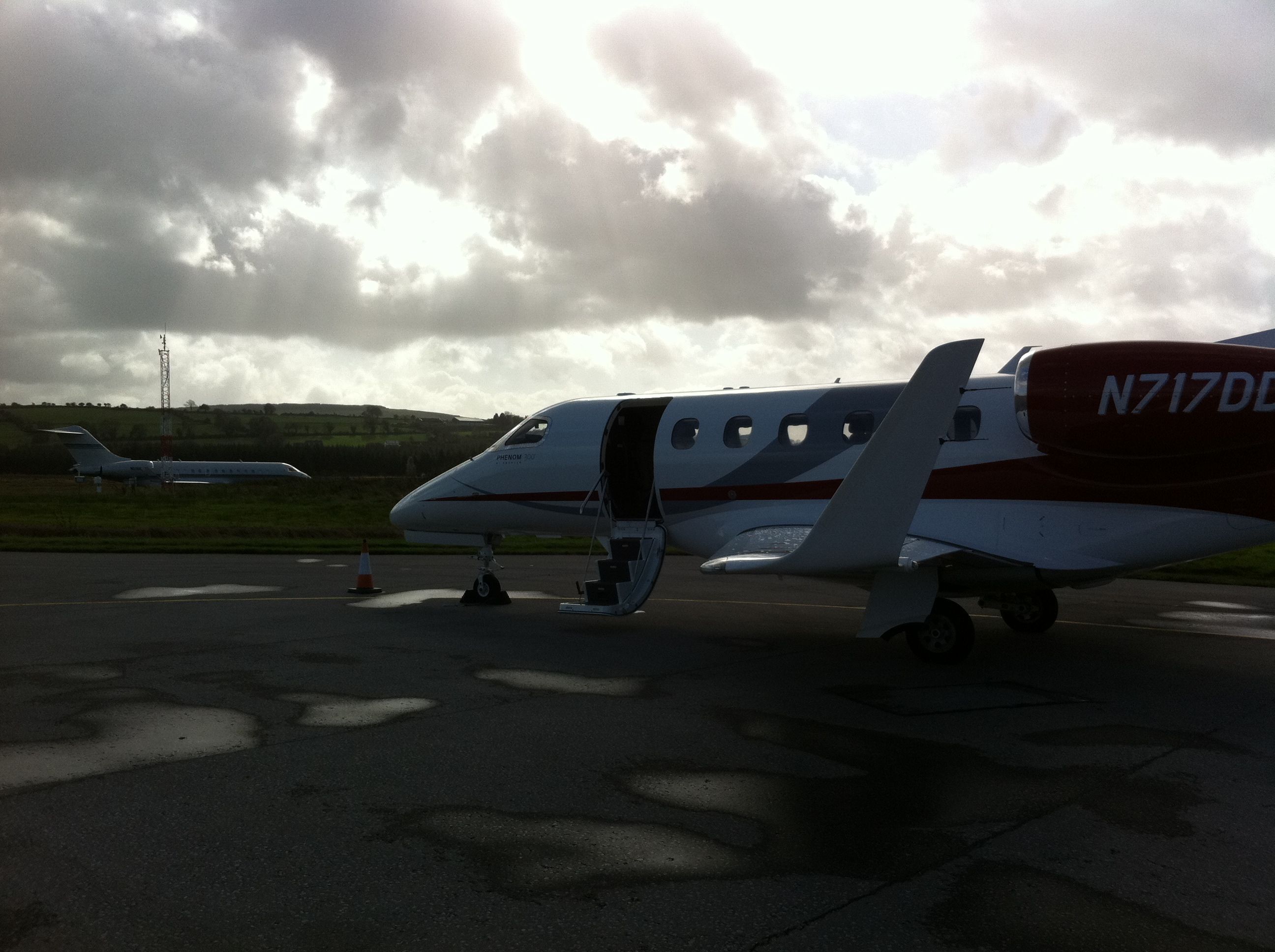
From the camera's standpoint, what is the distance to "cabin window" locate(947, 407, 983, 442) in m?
11.3

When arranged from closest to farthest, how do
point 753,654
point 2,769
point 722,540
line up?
point 2,769
point 753,654
point 722,540

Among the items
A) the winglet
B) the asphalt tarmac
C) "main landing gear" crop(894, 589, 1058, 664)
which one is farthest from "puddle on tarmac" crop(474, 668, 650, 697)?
"main landing gear" crop(894, 589, 1058, 664)

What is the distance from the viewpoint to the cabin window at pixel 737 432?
42.3 feet

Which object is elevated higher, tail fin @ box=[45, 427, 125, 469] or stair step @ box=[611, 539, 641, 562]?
tail fin @ box=[45, 427, 125, 469]

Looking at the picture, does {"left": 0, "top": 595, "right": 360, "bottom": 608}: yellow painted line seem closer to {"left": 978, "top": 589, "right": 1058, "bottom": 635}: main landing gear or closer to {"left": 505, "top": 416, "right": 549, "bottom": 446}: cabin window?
{"left": 505, "top": 416, "right": 549, "bottom": 446}: cabin window

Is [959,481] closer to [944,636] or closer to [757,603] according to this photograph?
[944,636]

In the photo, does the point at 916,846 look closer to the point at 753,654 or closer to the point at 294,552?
the point at 753,654

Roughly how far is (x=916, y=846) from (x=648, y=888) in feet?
5.26

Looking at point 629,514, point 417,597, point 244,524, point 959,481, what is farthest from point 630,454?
point 244,524

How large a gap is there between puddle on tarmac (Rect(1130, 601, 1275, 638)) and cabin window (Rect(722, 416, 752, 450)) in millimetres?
6312

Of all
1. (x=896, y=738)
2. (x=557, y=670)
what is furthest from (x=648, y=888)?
(x=557, y=670)

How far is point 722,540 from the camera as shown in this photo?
→ 42.1 ft

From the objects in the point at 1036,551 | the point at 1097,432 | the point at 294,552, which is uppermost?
the point at 1097,432

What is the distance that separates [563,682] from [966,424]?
18.1 feet
